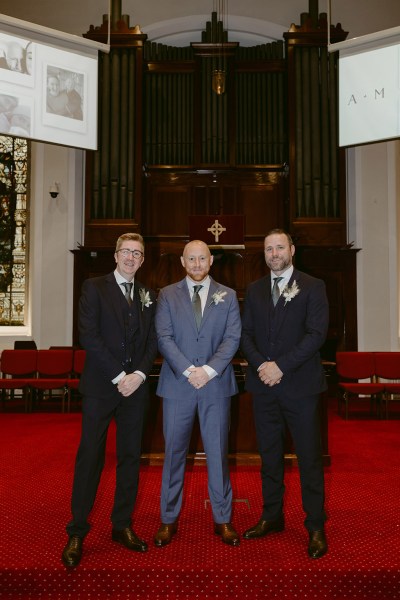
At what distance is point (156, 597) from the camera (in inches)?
96.8

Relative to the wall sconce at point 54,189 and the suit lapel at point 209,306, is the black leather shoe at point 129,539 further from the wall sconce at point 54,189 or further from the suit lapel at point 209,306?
the wall sconce at point 54,189

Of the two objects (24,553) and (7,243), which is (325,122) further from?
(24,553)

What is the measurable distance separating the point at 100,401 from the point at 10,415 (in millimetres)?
4886

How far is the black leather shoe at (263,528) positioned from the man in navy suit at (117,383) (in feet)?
1.90

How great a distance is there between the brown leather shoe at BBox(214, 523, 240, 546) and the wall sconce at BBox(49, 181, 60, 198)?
24.1 ft

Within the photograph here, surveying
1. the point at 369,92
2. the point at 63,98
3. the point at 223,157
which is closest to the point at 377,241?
the point at 223,157

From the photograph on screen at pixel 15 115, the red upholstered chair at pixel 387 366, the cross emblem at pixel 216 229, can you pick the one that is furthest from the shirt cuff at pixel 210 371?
the red upholstered chair at pixel 387 366

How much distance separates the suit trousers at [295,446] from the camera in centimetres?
274

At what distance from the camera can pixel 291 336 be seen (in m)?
2.90

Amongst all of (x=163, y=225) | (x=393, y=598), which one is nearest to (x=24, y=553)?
(x=393, y=598)

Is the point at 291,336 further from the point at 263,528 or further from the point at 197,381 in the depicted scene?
the point at 263,528

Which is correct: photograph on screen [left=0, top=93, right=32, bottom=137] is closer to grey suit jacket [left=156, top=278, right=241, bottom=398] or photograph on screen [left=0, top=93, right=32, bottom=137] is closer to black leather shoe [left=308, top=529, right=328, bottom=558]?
grey suit jacket [left=156, top=278, right=241, bottom=398]

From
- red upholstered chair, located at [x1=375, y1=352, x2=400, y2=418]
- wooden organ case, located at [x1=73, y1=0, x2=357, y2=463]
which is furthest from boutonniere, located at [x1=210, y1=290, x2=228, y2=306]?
wooden organ case, located at [x1=73, y1=0, x2=357, y2=463]

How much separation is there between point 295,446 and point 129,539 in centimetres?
99
